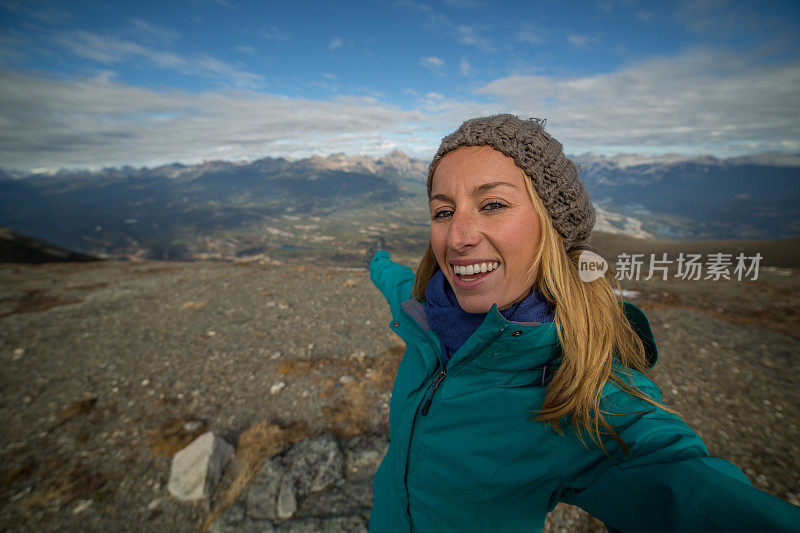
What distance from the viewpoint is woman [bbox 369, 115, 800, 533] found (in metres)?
1.36

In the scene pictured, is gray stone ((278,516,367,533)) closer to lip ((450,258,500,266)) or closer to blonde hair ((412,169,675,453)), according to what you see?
blonde hair ((412,169,675,453))

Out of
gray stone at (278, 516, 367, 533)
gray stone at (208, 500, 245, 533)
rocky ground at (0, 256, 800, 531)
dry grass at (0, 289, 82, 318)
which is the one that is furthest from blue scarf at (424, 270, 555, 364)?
dry grass at (0, 289, 82, 318)

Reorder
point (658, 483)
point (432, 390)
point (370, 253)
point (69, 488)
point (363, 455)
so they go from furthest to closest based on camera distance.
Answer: point (370, 253) < point (363, 455) < point (69, 488) < point (432, 390) < point (658, 483)

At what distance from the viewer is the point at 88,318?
30.3 feet

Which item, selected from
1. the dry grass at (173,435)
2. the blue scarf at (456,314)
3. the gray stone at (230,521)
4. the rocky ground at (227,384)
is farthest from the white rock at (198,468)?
the blue scarf at (456,314)

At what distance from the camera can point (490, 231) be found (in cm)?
169

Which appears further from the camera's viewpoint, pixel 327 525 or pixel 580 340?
pixel 327 525

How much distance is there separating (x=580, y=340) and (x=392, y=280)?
2.40m

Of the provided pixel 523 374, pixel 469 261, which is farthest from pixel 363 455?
pixel 469 261

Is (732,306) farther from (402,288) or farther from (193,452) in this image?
(193,452)

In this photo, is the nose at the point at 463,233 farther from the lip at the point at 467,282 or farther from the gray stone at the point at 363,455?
the gray stone at the point at 363,455

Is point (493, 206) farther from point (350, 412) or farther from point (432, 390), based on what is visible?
point (350, 412)

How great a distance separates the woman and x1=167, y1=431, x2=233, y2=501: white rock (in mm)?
3571

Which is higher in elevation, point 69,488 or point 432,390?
point 432,390
